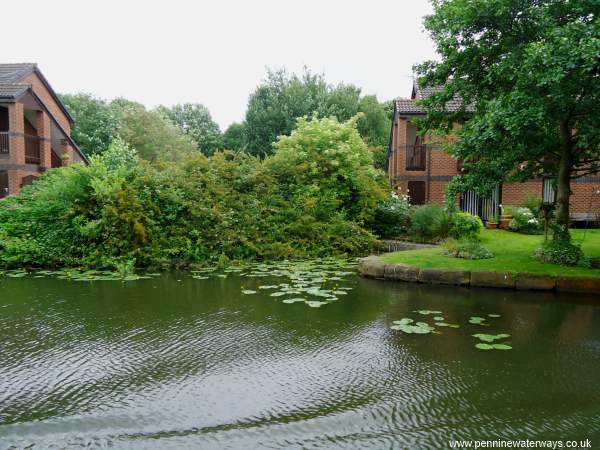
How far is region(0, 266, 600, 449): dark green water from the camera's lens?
3338 mm

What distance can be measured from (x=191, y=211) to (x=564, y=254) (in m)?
8.81

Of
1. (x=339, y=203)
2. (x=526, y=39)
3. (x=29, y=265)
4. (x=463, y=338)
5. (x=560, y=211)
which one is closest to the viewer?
(x=463, y=338)

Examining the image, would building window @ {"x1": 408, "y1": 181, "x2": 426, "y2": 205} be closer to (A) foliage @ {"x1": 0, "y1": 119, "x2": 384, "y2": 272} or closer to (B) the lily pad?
(A) foliage @ {"x1": 0, "y1": 119, "x2": 384, "y2": 272}

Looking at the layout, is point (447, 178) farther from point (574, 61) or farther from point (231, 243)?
point (574, 61)

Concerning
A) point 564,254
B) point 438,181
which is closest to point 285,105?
point 438,181

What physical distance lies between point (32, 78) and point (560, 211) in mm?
26859

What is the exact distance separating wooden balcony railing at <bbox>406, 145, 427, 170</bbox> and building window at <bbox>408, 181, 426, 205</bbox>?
0.93 m

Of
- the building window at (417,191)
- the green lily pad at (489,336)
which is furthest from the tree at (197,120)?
the green lily pad at (489,336)

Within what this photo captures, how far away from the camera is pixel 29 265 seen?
11359 mm

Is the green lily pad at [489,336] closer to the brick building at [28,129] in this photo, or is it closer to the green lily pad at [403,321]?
the green lily pad at [403,321]

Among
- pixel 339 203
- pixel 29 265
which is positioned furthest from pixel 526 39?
pixel 29 265

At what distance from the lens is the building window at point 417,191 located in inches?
904

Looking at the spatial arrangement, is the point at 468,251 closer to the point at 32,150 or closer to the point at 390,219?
the point at 390,219

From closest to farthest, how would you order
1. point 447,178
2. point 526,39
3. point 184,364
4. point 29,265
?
1. point 184,364
2. point 526,39
3. point 29,265
4. point 447,178
